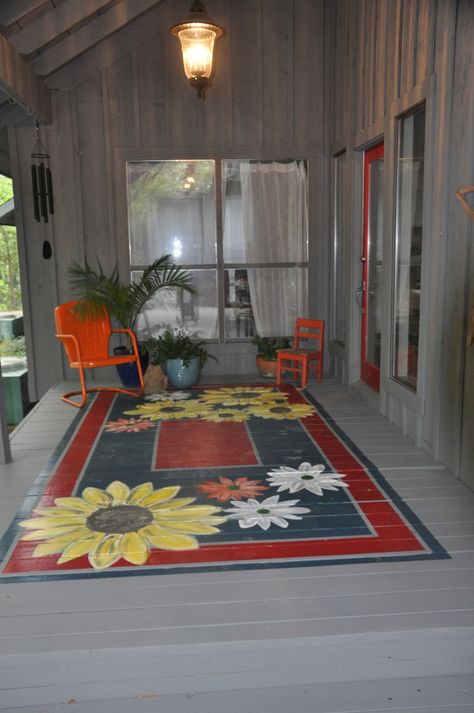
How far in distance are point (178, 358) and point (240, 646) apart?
3800 millimetres

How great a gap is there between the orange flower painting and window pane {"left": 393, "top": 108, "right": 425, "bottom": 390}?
4.43 ft

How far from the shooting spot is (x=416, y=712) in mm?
1923

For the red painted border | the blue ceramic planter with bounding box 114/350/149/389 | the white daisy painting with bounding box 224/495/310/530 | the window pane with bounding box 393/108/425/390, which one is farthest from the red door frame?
the white daisy painting with bounding box 224/495/310/530

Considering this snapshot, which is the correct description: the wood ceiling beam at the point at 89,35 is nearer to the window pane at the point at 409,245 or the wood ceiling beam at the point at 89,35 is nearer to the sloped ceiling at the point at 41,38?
the sloped ceiling at the point at 41,38

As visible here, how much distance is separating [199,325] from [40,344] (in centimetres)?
161

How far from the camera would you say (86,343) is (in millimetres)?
5543

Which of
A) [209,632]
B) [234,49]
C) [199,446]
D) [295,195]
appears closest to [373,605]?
[209,632]

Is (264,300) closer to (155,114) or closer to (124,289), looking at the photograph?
(124,289)

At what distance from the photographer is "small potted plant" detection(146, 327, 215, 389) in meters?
5.65

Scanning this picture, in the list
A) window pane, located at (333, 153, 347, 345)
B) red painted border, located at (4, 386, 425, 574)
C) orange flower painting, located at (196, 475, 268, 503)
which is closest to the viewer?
red painted border, located at (4, 386, 425, 574)

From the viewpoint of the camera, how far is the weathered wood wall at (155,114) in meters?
5.83

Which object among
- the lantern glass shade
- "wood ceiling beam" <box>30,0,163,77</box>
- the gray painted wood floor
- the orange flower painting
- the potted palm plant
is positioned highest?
"wood ceiling beam" <box>30,0,163,77</box>

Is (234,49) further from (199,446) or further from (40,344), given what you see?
(199,446)

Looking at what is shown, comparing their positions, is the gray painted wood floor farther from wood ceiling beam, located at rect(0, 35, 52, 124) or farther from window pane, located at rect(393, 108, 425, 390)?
wood ceiling beam, located at rect(0, 35, 52, 124)
